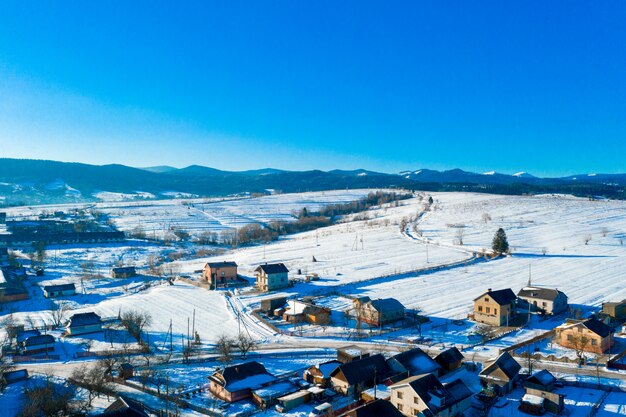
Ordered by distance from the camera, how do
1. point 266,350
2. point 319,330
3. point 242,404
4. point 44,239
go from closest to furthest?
point 242,404 → point 266,350 → point 319,330 → point 44,239

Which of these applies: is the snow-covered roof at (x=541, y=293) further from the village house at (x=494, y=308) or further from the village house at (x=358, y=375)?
the village house at (x=358, y=375)

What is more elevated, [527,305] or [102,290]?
[527,305]

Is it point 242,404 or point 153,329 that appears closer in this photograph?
point 242,404

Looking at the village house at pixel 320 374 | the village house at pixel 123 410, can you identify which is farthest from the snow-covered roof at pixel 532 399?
the village house at pixel 123 410

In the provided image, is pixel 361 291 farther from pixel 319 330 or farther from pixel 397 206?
pixel 397 206

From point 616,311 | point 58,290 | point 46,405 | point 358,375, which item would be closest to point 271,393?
point 358,375

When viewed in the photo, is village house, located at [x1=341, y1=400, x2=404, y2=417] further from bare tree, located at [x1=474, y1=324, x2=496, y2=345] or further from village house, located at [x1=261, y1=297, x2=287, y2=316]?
village house, located at [x1=261, y1=297, x2=287, y2=316]


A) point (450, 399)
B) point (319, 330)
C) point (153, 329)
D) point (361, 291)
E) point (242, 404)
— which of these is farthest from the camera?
point (361, 291)

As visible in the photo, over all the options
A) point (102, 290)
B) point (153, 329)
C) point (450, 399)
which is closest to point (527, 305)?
point (450, 399)

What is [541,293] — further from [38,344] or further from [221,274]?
[38,344]

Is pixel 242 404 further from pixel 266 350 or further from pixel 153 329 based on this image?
pixel 153 329
